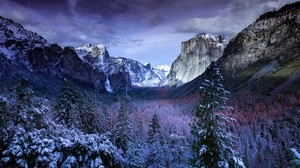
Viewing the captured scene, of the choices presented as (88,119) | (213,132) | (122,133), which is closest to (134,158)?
(213,132)

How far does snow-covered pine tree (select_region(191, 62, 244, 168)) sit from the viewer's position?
70.5 feet

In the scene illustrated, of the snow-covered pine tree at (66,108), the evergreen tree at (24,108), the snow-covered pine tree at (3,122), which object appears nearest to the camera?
the snow-covered pine tree at (3,122)

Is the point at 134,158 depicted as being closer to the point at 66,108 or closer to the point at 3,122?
the point at 66,108

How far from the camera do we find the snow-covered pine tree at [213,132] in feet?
70.5

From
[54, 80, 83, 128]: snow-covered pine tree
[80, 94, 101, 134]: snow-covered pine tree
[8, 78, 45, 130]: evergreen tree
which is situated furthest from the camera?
[80, 94, 101, 134]: snow-covered pine tree

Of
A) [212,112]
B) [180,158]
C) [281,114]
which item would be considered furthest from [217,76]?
[281,114]

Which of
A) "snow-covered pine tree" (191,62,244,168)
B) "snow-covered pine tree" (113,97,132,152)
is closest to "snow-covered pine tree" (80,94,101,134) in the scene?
"snow-covered pine tree" (113,97,132,152)

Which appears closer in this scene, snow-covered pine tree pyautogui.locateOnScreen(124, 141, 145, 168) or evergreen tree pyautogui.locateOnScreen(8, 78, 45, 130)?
evergreen tree pyautogui.locateOnScreen(8, 78, 45, 130)

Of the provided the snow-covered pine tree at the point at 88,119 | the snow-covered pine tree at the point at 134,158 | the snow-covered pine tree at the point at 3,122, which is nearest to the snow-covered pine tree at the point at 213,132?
the snow-covered pine tree at the point at 134,158

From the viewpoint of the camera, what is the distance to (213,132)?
21812 millimetres

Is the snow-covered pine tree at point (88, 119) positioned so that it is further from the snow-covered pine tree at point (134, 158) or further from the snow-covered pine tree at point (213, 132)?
the snow-covered pine tree at point (213, 132)

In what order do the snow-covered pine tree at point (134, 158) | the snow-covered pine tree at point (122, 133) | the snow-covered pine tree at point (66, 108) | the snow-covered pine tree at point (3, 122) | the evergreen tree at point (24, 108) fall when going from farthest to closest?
the snow-covered pine tree at point (122, 133) < the snow-covered pine tree at point (66, 108) < the snow-covered pine tree at point (134, 158) < the evergreen tree at point (24, 108) < the snow-covered pine tree at point (3, 122)

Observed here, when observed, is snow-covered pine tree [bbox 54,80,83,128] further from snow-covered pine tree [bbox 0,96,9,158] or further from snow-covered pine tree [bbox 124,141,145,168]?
snow-covered pine tree [bbox 0,96,9,158]

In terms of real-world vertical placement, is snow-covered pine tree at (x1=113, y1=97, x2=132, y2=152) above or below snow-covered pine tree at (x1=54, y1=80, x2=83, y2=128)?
below
